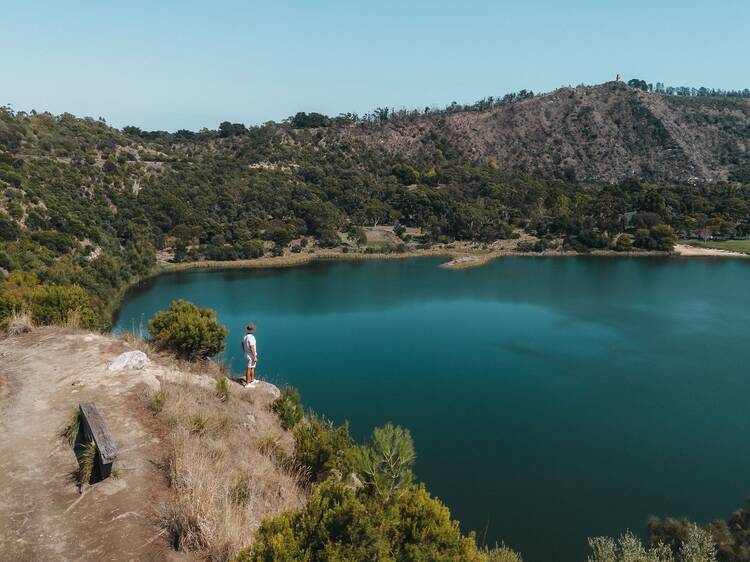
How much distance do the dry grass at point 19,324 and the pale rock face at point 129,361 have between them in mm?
3982

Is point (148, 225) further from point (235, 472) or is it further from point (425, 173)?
point (235, 472)

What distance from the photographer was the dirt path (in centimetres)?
559

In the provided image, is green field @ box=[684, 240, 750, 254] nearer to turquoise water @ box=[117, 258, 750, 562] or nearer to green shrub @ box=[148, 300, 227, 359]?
turquoise water @ box=[117, 258, 750, 562]

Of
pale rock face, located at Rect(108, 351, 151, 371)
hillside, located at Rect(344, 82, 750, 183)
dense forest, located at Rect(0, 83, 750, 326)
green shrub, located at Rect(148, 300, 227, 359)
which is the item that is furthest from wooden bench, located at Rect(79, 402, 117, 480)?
hillside, located at Rect(344, 82, 750, 183)

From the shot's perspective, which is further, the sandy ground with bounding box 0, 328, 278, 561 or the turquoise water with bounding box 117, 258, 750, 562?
the turquoise water with bounding box 117, 258, 750, 562

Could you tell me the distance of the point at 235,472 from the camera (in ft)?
23.4

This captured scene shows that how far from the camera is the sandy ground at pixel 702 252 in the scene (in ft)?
216

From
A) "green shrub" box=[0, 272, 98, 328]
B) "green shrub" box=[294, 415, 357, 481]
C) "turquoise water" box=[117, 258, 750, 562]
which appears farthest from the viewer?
"turquoise water" box=[117, 258, 750, 562]

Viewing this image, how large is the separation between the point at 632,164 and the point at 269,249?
8412cm

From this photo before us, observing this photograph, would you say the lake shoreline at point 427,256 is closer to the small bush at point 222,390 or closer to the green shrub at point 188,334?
the green shrub at point 188,334

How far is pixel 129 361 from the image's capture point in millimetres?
10539

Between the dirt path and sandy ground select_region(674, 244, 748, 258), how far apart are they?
72856 mm

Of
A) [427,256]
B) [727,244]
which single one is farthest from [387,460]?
[727,244]

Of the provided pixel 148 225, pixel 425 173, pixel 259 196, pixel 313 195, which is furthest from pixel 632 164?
pixel 148 225
